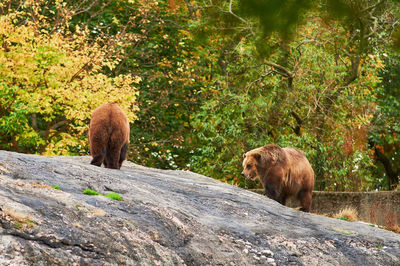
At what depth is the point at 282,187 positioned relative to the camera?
34.2 feet

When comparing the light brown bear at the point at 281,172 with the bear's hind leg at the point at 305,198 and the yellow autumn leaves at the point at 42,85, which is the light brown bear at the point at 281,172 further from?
the yellow autumn leaves at the point at 42,85

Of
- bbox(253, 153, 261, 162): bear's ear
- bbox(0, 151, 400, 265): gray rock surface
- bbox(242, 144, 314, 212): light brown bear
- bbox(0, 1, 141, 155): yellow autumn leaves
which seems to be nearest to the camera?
bbox(0, 151, 400, 265): gray rock surface

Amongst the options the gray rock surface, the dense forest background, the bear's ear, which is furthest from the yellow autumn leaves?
the gray rock surface

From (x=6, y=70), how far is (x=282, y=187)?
290 inches

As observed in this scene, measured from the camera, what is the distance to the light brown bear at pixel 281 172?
1035cm

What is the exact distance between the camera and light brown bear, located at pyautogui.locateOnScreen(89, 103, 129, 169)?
891 centimetres

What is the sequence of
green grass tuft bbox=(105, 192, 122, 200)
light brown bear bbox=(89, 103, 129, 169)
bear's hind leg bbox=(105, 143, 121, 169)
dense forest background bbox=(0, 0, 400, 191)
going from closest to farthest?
green grass tuft bbox=(105, 192, 122, 200) → light brown bear bbox=(89, 103, 129, 169) → bear's hind leg bbox=(105, 143, 121, 169) → dense forest background bbox=(0, 0, 400, 191)

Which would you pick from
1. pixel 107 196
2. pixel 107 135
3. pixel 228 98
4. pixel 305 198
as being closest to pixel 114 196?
pixel 107 196

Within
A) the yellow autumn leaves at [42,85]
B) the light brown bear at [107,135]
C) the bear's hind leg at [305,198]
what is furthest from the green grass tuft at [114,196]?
the yellow autumn leaves at [42,85]

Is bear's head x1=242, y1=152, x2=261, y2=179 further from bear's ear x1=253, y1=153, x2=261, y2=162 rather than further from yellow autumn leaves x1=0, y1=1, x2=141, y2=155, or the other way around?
yellow autumn leaves x1=0, y1=1, x2=141, y2=155

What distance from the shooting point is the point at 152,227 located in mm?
5750

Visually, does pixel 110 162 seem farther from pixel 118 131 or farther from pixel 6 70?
pixel 6 70

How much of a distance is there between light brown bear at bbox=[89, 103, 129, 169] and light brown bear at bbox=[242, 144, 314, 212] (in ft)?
8.62

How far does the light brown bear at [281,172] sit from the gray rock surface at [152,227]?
1.51 meters
